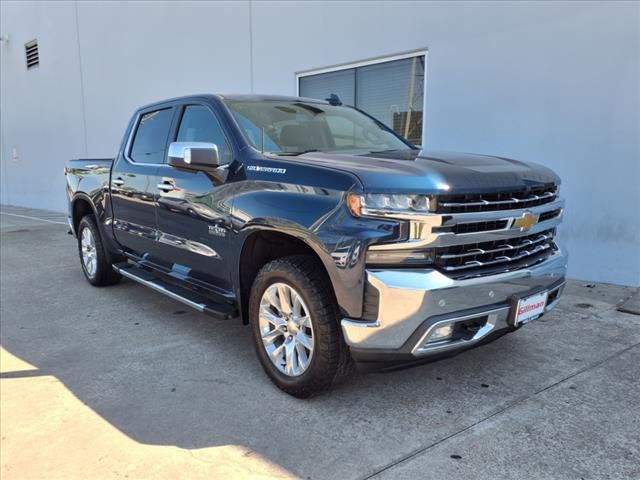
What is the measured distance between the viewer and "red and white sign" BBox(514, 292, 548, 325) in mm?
3014

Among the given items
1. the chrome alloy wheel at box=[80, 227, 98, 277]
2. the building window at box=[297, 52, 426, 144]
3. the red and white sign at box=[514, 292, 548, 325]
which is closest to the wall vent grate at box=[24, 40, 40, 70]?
the building window at box=[297, 52, 426, 144]

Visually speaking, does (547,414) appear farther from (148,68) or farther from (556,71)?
(148,68)

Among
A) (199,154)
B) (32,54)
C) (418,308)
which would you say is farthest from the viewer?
(32,54)

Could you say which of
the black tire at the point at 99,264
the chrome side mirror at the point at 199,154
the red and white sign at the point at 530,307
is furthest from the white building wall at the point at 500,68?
the black tire at the point at 99,264

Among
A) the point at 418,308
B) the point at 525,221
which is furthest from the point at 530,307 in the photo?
the point at 418,308

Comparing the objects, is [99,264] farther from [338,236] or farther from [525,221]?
[525,221]

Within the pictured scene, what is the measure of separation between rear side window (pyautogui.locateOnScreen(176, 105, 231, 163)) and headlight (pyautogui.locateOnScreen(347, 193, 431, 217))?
1355mm

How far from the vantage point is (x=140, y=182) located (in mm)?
4723

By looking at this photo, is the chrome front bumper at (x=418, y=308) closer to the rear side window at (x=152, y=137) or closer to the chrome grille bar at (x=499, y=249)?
the chrome grille bar at (x=499, y=249)

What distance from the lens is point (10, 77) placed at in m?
17.8

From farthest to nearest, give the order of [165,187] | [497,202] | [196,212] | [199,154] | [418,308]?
[165,187] < [196,212] < [199,154] < [497,202] < [418,308]

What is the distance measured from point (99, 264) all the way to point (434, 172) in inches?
172

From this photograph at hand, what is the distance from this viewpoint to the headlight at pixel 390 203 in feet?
8.86

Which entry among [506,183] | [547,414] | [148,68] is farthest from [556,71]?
[148,68]
